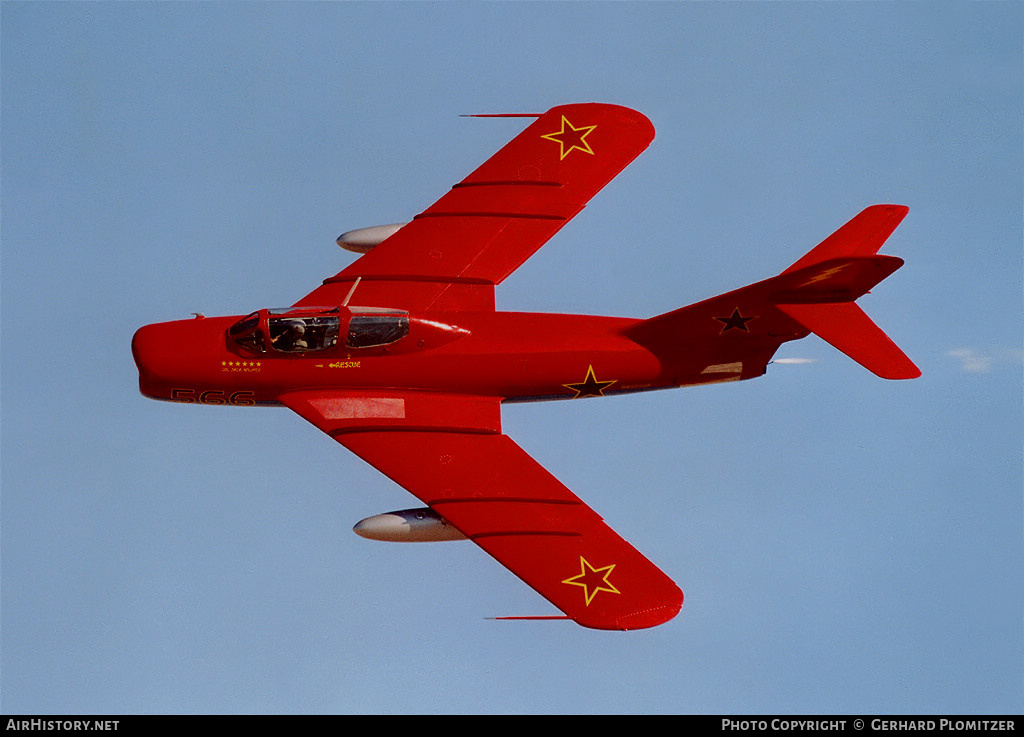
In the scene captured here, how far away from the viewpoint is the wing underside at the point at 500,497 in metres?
24.9

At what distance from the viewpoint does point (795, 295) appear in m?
26.7

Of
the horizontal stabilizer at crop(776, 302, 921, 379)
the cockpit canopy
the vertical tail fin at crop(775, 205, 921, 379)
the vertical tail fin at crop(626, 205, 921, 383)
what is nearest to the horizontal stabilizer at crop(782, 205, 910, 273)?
the vertical tail fin at crop(626, 205, 921, 383)

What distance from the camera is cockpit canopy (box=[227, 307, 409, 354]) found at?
27.1 metres

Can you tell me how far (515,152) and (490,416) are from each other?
5.95m

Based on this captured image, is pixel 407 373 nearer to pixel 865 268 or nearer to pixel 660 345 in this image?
pixel 660 345

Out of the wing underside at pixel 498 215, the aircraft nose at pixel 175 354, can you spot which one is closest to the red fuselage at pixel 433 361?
the aircraft nose at pixel 175 354

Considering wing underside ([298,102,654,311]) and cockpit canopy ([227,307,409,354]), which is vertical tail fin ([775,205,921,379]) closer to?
wing underside ([298,102,654,311])

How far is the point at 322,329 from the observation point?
88.8 ft

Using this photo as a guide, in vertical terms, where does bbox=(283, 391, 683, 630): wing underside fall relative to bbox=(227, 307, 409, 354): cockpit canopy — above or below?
below

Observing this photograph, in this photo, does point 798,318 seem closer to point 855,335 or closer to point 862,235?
point 855,335

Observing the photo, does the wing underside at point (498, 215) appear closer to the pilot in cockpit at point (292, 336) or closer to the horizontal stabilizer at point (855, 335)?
the pilot in cockpit at point (292, 336)

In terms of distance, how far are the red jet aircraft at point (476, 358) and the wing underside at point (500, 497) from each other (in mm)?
29

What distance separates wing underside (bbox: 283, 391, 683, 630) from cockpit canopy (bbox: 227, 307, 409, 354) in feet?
3.01

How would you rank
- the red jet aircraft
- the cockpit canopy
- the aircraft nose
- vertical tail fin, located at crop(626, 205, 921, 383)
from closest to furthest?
the red jet aircraft
vertical tail fin, located at crop(626, 205, 921, 383)
the cockpit canopy
the aircraft nose
